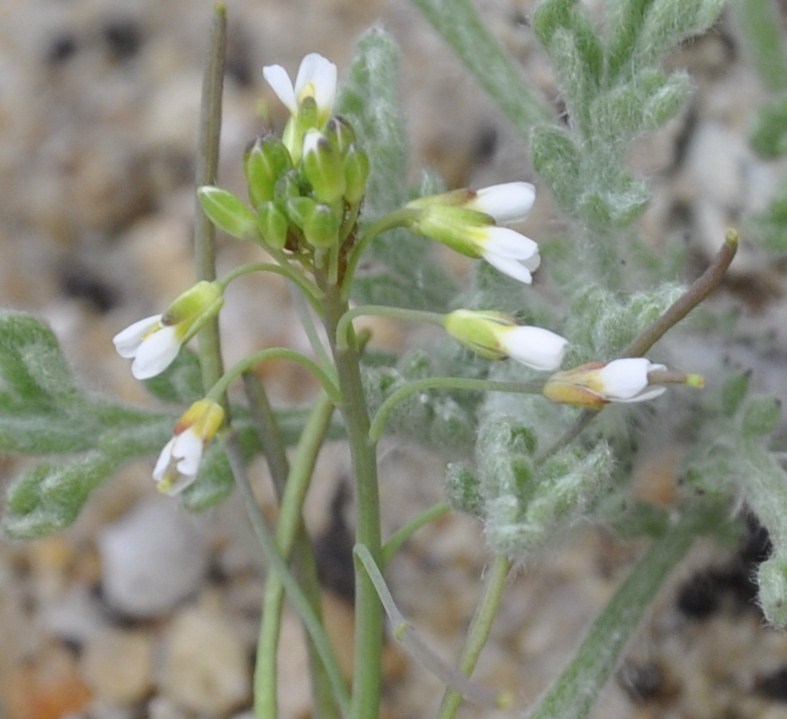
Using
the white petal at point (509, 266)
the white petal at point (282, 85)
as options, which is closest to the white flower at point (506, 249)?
the white petal at point (509, 266)

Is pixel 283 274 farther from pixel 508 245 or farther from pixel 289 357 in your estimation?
pixel 508 245

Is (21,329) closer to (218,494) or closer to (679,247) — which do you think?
(218,494)

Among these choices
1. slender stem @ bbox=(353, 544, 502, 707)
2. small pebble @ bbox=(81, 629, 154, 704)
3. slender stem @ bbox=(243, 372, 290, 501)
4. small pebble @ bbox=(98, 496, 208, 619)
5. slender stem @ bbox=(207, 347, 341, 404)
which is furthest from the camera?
small pebble @ bbox=(98, 496, 208, 619)

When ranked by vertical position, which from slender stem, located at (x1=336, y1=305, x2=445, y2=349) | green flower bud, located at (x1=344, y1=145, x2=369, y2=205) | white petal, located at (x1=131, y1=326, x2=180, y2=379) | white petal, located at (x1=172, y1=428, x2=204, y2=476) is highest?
green flower bud, located at (x1=344, y1=145, x2=369, y2=205)

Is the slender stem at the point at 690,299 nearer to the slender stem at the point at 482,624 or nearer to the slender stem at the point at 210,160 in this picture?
the slender stem at the point at 482,624

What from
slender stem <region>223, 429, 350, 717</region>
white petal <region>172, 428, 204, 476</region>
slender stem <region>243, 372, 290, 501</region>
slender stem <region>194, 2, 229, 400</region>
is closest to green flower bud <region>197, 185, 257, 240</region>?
white petal <region>172, 428, 204, 476</region>

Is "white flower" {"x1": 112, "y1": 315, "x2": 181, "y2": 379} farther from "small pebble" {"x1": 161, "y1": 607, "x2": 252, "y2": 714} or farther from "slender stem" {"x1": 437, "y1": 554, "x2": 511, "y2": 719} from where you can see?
"small pebble" {"x1": 161, "y1": 607, "x2": 252, "y2": 714}
